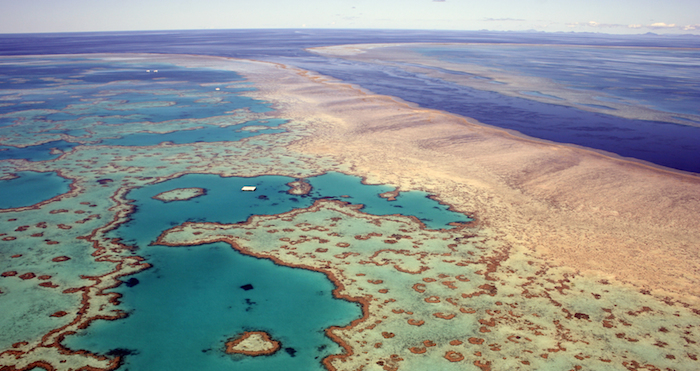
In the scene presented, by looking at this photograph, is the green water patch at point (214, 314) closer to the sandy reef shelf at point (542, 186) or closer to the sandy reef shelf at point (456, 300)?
the sandy reef shelf at point (456, 300)

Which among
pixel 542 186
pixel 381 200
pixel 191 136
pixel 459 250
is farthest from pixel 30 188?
pixel 542 186

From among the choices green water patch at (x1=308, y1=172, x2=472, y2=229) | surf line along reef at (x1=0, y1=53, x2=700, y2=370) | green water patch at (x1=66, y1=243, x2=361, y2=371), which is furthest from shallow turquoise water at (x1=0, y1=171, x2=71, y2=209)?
green water patch at (x1=308, y1=172, x2=472, y2=229)

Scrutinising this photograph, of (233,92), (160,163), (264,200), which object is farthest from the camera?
(233,92)

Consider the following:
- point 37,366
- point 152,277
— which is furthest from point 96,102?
point 37,366

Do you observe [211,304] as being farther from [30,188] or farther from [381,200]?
[30,188]

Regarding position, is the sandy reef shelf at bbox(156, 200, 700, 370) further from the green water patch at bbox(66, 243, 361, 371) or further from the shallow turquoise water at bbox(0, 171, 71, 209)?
the shallow turquoise water at bbox(0, 171, 71, 209)

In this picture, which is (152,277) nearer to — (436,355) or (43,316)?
(43,316)

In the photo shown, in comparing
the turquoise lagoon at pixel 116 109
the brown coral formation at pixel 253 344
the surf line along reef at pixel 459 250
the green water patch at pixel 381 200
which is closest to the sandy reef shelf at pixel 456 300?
the surf line along reef at pixel 459 250
